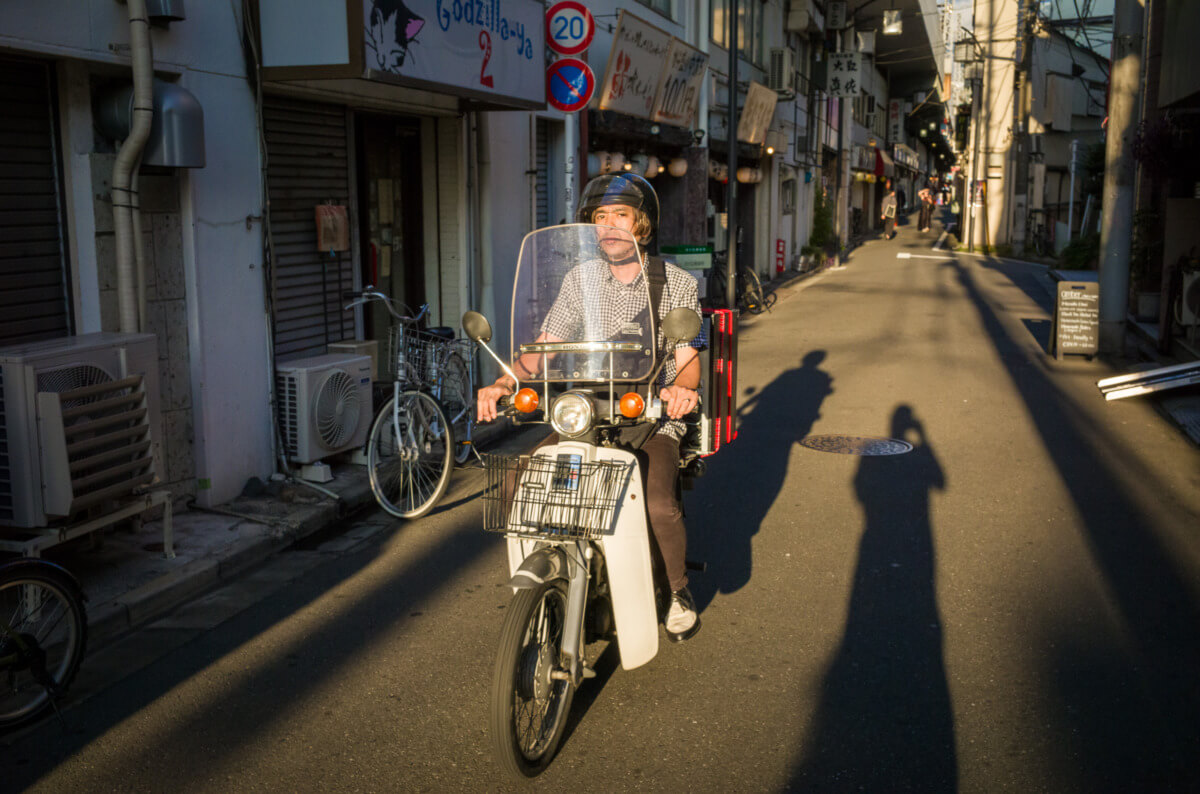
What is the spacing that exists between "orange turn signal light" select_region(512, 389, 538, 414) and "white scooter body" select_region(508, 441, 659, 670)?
17 centimetres

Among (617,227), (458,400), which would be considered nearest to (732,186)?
(458,400)

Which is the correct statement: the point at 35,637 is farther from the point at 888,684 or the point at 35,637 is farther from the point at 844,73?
the point at 844,73

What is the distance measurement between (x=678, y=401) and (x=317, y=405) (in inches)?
164

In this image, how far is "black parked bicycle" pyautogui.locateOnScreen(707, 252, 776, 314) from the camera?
20172 millimetres

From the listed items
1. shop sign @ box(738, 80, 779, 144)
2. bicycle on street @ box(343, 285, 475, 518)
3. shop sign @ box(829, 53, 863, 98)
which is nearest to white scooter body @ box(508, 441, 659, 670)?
bicycle on street @ box(343, 285, 475, 518)

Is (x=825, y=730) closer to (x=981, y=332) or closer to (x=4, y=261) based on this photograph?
(x=4, y=261)

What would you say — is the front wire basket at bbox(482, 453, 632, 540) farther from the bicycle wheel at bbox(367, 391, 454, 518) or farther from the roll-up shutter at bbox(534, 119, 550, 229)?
the roll-up shutter at bbox(534, 119, 550, 229)

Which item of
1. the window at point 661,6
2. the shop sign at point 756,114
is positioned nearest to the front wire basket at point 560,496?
the window at point 661,6

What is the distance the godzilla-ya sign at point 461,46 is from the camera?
7.52 meters

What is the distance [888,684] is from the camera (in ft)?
14.8

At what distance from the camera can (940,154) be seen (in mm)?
116125

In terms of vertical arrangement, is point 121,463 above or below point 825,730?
above

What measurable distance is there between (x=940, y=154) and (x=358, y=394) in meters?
118

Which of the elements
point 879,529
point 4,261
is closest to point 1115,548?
point 879,529
